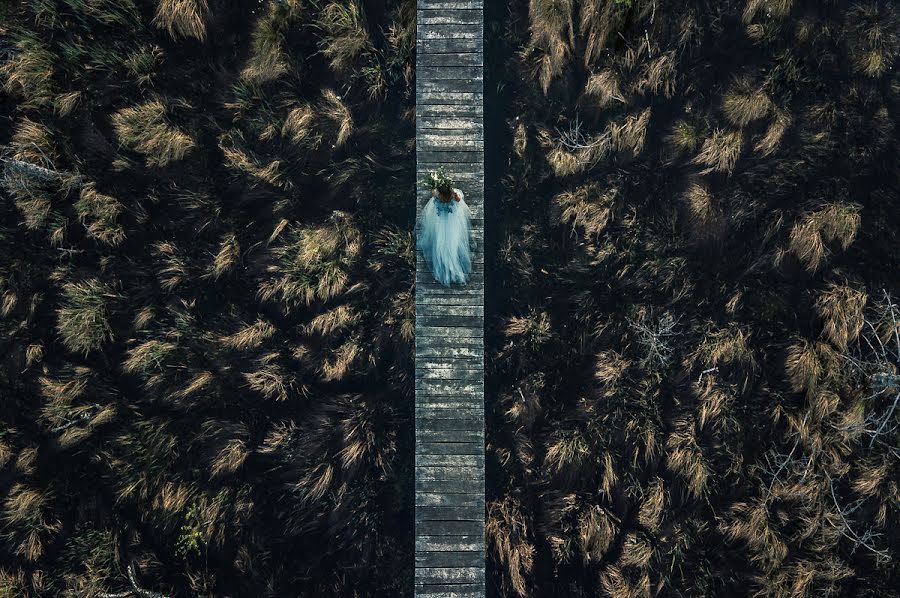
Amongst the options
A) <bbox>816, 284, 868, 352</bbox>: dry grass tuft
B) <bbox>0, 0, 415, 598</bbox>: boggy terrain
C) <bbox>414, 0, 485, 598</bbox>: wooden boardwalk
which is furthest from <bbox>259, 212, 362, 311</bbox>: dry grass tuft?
<bbox>816, 284, 868, 352</bbox>: dry grass tuft

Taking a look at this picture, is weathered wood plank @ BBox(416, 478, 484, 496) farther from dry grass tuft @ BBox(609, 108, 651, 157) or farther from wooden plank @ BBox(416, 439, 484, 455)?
dry grass tuft @ BBox(609, 108, 651, 157)

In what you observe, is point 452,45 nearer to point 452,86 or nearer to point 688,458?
point 452,86

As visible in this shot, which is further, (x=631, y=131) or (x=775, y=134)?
(x=631, y=131)

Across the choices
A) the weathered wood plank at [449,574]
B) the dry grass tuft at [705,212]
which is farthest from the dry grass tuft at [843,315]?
the weathered wood plank at [449,574]

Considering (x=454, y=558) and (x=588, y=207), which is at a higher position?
(x=588, y=207)

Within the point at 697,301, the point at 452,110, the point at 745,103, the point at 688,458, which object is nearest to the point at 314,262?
the point at 452,110

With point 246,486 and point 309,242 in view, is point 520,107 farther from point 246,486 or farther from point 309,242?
point 246,486

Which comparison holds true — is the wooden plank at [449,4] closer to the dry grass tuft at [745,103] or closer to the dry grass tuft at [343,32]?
the dry grass tuft at [343,32]
